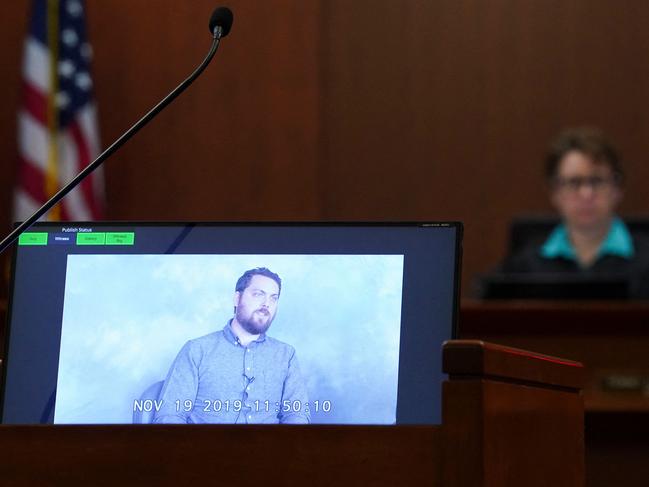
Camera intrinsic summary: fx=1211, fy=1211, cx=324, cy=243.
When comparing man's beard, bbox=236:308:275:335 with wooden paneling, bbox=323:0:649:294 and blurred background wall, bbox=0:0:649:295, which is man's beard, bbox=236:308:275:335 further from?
wooden paneling, bbox=323:0:649:294

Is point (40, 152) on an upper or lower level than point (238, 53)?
lower

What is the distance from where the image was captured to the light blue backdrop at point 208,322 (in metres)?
1.68

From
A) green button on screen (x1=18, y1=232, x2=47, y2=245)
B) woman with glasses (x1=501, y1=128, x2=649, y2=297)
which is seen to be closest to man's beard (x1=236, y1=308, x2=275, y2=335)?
green button on screen (x1=18, y1=232, x2=47, y2=245)

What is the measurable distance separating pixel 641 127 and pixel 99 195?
9.06 ft

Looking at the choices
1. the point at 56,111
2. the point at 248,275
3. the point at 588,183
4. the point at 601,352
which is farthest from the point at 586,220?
the point at 248,275

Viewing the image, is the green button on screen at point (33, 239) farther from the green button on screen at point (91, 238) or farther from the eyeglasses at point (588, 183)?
the eyeglasses at point (588, 183)

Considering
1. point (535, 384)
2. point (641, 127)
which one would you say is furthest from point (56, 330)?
point (641, 127)

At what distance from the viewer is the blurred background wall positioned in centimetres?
609

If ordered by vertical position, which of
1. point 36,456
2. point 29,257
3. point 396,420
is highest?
point 29,257

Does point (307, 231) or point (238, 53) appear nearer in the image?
point (307, 231)

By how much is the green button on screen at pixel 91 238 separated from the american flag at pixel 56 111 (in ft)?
11.7

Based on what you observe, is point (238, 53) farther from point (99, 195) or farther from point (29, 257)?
point (29, 257)

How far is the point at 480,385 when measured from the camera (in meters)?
1.27

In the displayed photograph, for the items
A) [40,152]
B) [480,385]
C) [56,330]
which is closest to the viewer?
[480,385]
